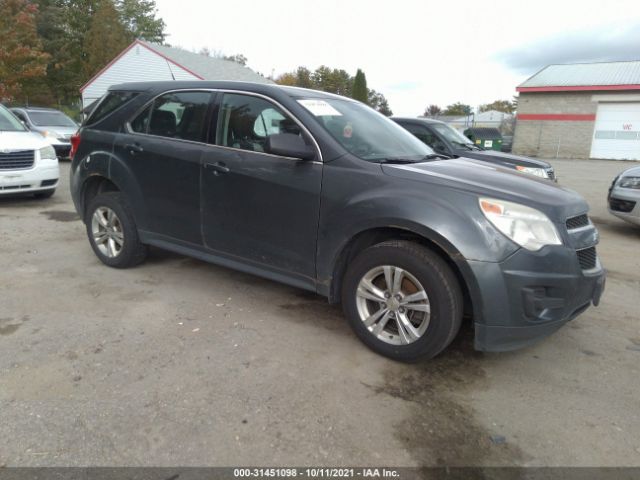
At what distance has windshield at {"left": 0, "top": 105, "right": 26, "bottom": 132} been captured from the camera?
784cm

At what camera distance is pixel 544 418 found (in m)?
2.55

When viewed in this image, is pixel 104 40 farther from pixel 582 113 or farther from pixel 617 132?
pixel 617 132

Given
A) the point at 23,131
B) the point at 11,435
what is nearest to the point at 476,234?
the point at 11,435

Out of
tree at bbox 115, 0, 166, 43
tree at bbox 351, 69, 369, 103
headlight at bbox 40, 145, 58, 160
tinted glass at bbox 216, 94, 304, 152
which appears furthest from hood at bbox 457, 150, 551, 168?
tree at bbox 115, 0, 166, 43

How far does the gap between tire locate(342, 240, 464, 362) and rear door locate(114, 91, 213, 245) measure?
1.56 m

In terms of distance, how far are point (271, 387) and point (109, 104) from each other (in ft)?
10.9

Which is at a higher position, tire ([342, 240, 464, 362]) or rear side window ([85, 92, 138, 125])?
rear side window ([85, 92, 138, 125])

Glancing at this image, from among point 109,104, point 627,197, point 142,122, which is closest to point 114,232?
point 142,122

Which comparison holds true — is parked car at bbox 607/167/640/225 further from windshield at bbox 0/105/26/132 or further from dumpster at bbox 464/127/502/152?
dumpster at bbox 464/127/502/152

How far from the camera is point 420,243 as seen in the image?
2.96 meters

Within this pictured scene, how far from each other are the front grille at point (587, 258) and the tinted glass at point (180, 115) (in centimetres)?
292

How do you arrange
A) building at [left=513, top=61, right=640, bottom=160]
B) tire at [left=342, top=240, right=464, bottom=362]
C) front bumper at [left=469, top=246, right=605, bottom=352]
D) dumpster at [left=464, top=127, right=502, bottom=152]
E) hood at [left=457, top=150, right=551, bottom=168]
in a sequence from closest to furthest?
front bumper at [left=469, top=246, right=605, bottom=352], tire at [left=342, top=240, right=464, bottom=362], hood at [left=457, top=150, right=551, bottom=168], dumpster at [left=464, top=127, right=502, bottom=152], building at [left=513, top=61, right=640, bottom=160]

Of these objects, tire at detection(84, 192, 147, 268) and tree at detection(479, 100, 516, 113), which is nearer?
tire at detection(84, 192, 147, 268)

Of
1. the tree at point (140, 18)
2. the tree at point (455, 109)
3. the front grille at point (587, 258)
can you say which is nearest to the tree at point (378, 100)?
the tree at point (455, 109)
